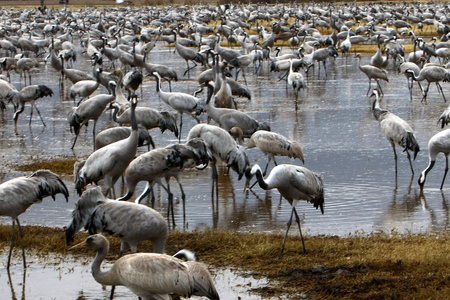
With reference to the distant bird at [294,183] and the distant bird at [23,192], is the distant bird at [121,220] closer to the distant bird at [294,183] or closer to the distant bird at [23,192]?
the distant bird at [23,192]

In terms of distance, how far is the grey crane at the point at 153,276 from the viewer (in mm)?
5625

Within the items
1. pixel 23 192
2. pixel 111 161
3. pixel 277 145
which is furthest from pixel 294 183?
pixel 277 145

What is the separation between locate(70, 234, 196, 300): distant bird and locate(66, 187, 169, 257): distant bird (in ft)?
3.02

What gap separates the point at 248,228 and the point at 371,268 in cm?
232

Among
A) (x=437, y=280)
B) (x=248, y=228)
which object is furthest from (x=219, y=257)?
(x=437, y=280)

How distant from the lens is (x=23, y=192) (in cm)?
760

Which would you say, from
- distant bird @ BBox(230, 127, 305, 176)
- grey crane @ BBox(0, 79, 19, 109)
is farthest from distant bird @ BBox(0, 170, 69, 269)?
grey crane @ BBox(0, 79, 19, 109)

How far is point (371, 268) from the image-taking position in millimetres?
6852

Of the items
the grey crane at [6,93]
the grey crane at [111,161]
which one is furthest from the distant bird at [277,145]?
the grey crane at [6,93]

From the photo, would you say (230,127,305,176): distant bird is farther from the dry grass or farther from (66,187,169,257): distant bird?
(66,187,169,257): distant bird

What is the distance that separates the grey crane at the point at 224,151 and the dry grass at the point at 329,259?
6.25ft

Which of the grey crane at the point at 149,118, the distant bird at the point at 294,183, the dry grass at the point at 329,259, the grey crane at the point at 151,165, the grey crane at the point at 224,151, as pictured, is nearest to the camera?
the dry grass at the point at 329,259

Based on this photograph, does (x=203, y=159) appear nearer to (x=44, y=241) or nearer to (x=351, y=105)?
(x=44, y=241)

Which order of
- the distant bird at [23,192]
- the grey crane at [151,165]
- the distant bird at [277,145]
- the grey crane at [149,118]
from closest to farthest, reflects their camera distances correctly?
the distant bird at [23,192] → the grey crane at [151,165] → the distant bird at [277,145] → the grey crane at [149,118]
